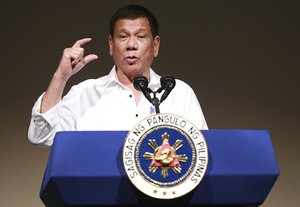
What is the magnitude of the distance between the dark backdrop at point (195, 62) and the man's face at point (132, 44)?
34.0 inches

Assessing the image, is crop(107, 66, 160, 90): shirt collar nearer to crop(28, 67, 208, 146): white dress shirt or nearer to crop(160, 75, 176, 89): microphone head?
crop(28, 67, 208, 146): white dress shirt

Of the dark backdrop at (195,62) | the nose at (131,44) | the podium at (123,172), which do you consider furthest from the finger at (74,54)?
the dark backdrop at (195,62)

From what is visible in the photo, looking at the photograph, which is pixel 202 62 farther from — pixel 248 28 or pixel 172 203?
pixel 172 203

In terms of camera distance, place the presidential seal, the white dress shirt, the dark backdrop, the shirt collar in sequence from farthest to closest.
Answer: the dark backdrop → the shirt collar → the white dress shirt → the presidential seal

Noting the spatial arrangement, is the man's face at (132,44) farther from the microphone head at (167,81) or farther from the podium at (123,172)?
the podium at (123,172)

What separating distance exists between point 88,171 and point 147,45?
727 mm

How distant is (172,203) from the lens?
4.04 feet

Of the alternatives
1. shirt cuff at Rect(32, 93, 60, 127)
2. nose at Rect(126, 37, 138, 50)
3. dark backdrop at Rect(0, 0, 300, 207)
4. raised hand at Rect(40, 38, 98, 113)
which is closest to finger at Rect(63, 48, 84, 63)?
raised hand at Rect(40, 38, 98, 113)

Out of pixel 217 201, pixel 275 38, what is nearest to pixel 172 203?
pixel 217 201

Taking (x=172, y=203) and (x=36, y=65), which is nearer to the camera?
(x=172, y=203)

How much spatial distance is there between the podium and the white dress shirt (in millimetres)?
439

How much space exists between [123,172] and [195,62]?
1.65m

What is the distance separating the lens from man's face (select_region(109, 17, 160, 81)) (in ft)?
6.00

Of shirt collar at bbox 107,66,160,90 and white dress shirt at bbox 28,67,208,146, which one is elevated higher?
shirt collar at bbox 107,66,160,90
